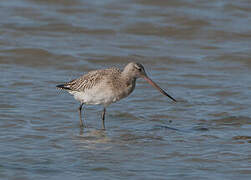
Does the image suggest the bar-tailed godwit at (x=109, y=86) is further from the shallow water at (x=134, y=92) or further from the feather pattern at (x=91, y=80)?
the shallow water at (x=134, y=92)

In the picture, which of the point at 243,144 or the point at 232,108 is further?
the point at 232,108

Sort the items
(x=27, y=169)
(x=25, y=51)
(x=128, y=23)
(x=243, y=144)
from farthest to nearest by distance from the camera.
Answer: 1. (x=128, y=23)
2. (x=25, y=51)
3. (x=243, y=144)
4. (x=27, y=169)

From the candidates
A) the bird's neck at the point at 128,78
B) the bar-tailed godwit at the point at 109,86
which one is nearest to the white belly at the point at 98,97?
the bar-tailed godwit at the point at 109,86

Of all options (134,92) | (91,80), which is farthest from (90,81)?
(134,92)

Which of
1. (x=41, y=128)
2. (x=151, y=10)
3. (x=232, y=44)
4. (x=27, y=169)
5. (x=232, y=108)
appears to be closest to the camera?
(x=27, y=169)

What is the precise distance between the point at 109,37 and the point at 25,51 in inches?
84.9

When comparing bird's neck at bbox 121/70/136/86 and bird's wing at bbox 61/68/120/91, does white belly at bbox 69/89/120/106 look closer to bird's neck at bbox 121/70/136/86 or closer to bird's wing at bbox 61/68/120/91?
bird's wing at bbox 61/68/120/91

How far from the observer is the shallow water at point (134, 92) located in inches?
284

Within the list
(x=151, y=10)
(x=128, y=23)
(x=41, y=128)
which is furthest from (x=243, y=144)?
(x=151, y=10)

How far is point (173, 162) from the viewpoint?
7270 millimetres

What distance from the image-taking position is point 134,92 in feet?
35.7

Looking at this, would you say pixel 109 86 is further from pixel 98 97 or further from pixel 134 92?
pixel 134 92

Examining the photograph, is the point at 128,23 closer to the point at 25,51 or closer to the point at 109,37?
the point at 109,37

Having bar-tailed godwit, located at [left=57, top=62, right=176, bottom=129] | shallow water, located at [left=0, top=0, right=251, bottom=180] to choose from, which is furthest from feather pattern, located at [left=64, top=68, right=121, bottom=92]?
shallow water, located at [left=0, top=0, right=251, bottom=180]
